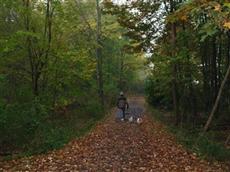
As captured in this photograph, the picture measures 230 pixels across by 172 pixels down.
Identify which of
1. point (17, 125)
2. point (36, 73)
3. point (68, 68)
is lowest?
point (17, 125)

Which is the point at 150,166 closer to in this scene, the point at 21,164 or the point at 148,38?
the point at 21,164

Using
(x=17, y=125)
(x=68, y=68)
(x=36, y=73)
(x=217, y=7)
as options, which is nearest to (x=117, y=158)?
(x=17, y=125)

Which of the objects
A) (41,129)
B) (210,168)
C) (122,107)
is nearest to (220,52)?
(122,107)

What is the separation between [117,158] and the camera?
13469 mm

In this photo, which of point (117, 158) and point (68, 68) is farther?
point (68, 68)

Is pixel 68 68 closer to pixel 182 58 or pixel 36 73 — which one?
pixel 36 73

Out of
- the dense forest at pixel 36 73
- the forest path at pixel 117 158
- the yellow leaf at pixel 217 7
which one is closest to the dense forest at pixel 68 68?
the dense forest at pixel 36 73

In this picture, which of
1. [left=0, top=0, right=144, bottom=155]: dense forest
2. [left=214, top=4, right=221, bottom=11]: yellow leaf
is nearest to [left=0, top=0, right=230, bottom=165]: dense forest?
[left=0, top=0, right=144, bottom=155]: dense forest

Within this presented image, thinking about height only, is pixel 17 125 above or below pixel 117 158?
above

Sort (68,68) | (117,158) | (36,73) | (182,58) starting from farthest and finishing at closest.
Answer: (68,68), (36,73), (182,58), (117,158)

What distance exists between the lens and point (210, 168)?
12.1 meters

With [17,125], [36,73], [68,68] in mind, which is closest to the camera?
[17,125]

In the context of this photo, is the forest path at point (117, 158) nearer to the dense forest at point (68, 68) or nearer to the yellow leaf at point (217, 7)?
the dense forest at point (68, 68)

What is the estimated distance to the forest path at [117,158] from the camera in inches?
476
